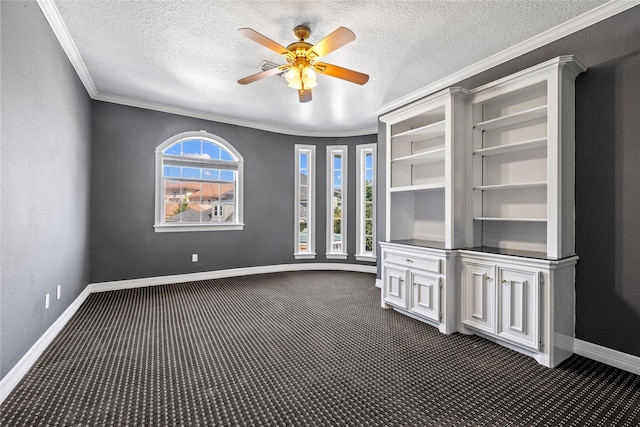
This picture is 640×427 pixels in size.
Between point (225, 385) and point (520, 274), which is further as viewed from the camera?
point (520, 274)

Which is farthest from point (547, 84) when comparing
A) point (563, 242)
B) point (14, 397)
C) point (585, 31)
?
point (14, 397)

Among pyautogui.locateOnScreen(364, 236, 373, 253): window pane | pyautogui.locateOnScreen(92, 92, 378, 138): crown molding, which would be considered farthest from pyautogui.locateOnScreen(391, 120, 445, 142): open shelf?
pyautogui.locateOnScreen(364, 236, 373, 253): window pane

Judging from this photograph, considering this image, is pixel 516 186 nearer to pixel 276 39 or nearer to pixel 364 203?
pixel 276 39

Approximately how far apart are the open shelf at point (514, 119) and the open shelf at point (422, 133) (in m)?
0.38

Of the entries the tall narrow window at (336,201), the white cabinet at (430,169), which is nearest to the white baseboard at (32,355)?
the white cabinet at (430,169)

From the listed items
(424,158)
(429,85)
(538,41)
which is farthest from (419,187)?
(538,41)

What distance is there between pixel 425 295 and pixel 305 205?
3.44 meters

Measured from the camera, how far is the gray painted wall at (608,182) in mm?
2234

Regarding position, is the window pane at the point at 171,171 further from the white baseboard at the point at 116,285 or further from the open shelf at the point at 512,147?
the open shelf at the point at 512,147

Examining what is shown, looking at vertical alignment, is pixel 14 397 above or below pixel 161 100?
below

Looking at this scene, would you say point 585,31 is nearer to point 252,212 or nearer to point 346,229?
point 346,229

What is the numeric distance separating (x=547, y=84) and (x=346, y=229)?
3990 mm

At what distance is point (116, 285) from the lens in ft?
14.2

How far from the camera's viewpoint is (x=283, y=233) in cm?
584
